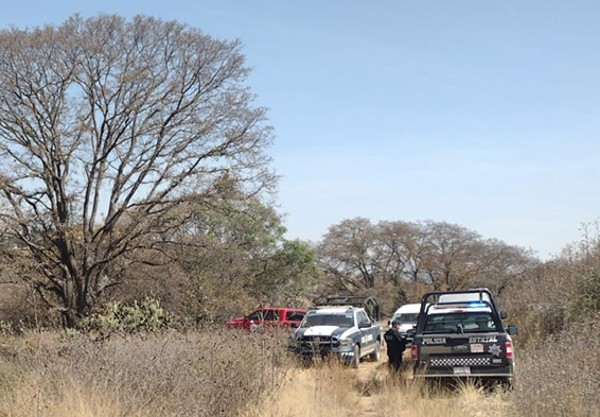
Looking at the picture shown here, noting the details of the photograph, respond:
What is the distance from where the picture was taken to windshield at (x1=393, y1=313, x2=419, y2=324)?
21.2m

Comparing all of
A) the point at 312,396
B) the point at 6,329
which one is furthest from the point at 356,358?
the point at 6,329

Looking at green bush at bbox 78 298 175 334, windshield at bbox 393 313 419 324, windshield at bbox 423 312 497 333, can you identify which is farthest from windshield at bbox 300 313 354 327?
windshield at bbox 423 312 497 333

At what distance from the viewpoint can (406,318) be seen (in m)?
21.3

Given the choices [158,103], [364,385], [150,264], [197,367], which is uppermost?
[158,103]

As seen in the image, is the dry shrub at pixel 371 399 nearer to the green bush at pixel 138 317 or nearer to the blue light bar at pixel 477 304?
the blue light bar at pixel 477 304

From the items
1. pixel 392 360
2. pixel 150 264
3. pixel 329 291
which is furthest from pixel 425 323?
pixel 329 291

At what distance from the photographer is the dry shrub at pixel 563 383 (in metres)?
7.11

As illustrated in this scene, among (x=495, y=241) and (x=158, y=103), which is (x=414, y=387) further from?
(x=495, y=241)

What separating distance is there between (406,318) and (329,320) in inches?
165

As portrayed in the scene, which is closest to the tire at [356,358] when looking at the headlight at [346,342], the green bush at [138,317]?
the headlight at [346,342]

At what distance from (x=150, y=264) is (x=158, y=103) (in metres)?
6.68

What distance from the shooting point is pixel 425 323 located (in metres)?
12.3

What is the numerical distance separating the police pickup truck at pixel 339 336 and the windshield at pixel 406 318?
3.69 feet

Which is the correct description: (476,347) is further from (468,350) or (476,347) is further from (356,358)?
(356,358)
